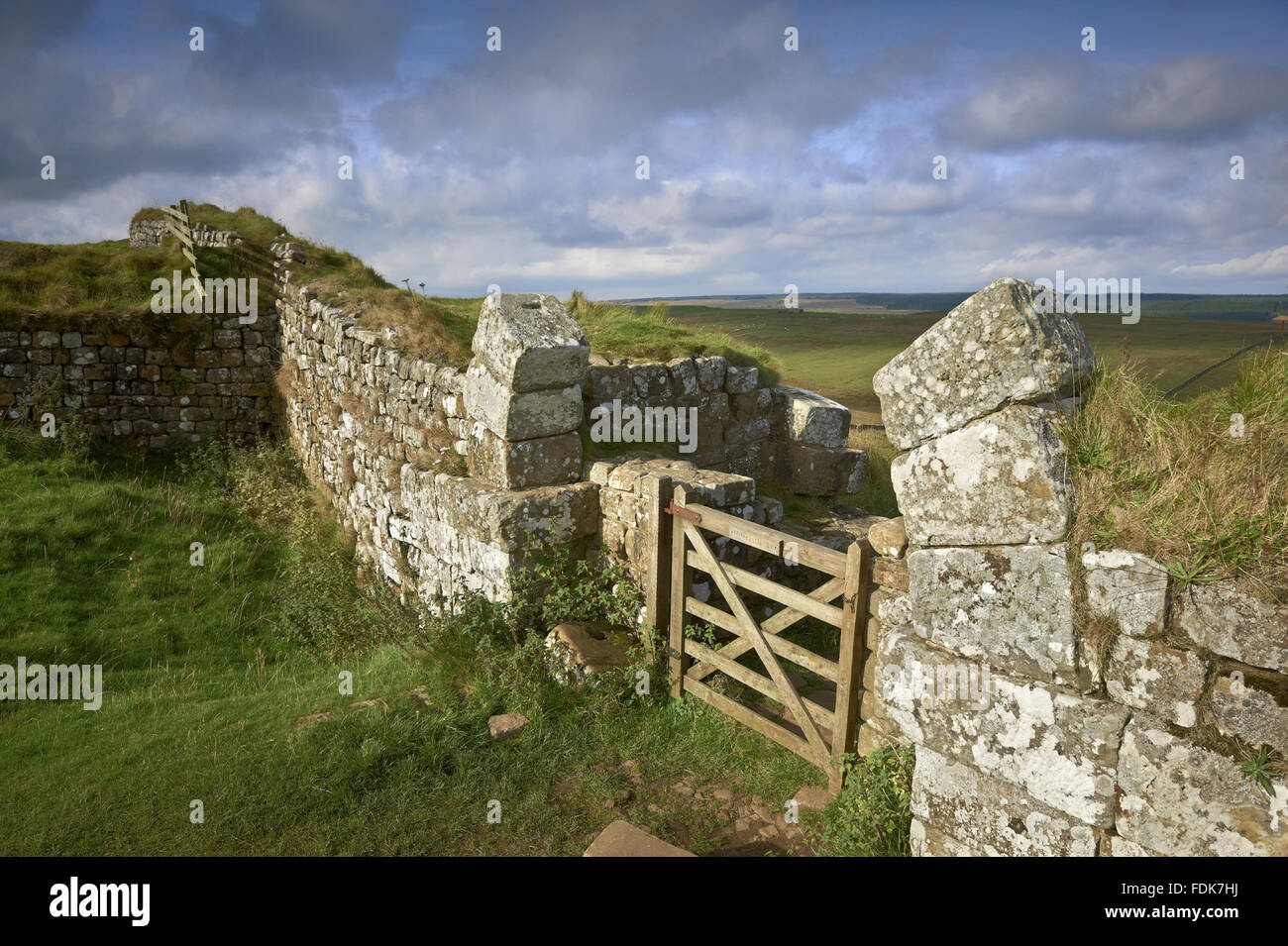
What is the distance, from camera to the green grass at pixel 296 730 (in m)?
4.54

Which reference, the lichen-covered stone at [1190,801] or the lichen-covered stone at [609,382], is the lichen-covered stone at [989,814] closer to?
the lichen-covered stone at [1190,801]

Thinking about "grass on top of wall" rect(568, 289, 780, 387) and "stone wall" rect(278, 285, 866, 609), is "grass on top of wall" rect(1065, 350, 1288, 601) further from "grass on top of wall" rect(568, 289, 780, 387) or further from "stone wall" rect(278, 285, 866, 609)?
"grass on top of wall" rect(568, 289, 780, 387)

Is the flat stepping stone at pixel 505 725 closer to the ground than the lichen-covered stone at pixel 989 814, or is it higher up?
closer to the ground

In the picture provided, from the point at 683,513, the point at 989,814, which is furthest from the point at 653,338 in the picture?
the point at 989,814

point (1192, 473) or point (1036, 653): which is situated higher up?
point (1192, 473)

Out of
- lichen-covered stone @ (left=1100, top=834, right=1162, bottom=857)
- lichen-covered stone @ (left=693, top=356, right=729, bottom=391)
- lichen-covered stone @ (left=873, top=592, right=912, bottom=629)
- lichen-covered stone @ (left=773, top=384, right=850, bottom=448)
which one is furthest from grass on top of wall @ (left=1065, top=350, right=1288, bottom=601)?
lichen-covered stone @ (left=773, top=384, right=850, bottom=448)

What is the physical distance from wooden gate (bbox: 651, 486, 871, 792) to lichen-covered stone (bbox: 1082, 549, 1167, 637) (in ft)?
4.94

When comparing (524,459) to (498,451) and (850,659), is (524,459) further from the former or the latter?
(850,659)

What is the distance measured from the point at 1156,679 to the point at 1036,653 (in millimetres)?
414

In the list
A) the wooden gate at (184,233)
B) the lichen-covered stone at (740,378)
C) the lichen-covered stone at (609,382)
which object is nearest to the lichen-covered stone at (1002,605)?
the lichen-covered stone at (609,382)

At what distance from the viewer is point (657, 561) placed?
5.79m

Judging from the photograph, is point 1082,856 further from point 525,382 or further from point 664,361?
point 664,361

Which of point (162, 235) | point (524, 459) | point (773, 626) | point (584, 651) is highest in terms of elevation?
point (162, 235)

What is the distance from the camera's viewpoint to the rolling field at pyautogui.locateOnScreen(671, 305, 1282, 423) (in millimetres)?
3324
